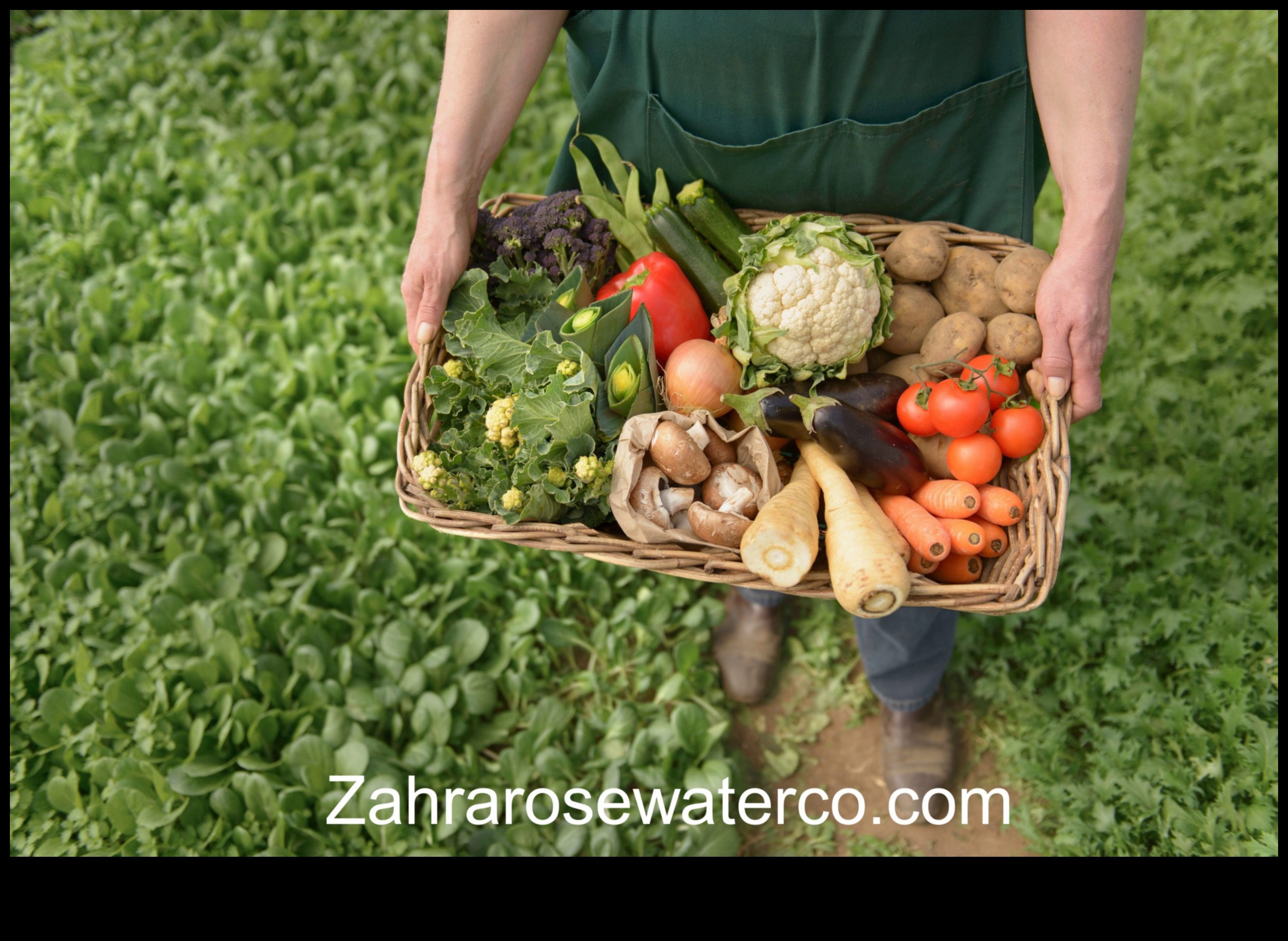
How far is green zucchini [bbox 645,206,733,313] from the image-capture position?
200 centimetres

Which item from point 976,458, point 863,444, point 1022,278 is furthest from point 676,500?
point 1022,278

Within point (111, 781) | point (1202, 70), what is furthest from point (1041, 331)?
point (1202, 70)

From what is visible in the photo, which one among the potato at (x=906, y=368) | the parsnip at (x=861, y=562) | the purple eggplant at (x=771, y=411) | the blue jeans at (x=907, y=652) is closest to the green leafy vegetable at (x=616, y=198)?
the purple eggplant at (x=771, y=411)

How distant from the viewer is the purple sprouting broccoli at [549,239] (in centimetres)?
197

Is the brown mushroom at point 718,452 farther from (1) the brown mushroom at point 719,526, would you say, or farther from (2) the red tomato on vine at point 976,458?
(2) the red tomato on vine at point 976,458

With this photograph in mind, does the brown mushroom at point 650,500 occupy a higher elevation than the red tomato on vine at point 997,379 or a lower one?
lower

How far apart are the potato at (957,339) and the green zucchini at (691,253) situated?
1.55ft

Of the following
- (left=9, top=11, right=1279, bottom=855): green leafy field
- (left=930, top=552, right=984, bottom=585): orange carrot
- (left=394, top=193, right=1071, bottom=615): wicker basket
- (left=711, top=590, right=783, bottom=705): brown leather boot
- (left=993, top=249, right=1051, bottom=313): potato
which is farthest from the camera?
(left=711, top=590, right=783, bottom=705): brown leather boot

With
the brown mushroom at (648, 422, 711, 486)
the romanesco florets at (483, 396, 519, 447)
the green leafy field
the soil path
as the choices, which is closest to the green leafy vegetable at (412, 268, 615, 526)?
the romanesco florets at (483, 396, 519, 447)

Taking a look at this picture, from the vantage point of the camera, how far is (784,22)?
1719 mm

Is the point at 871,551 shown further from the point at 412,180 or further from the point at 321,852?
the point at 412,180

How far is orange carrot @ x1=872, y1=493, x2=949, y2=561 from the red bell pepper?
0.55 metres

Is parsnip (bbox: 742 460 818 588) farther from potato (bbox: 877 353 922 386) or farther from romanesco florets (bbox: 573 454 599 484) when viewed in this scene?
potato (bbox: 877 353 922 386)

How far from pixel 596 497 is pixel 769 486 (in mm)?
337
